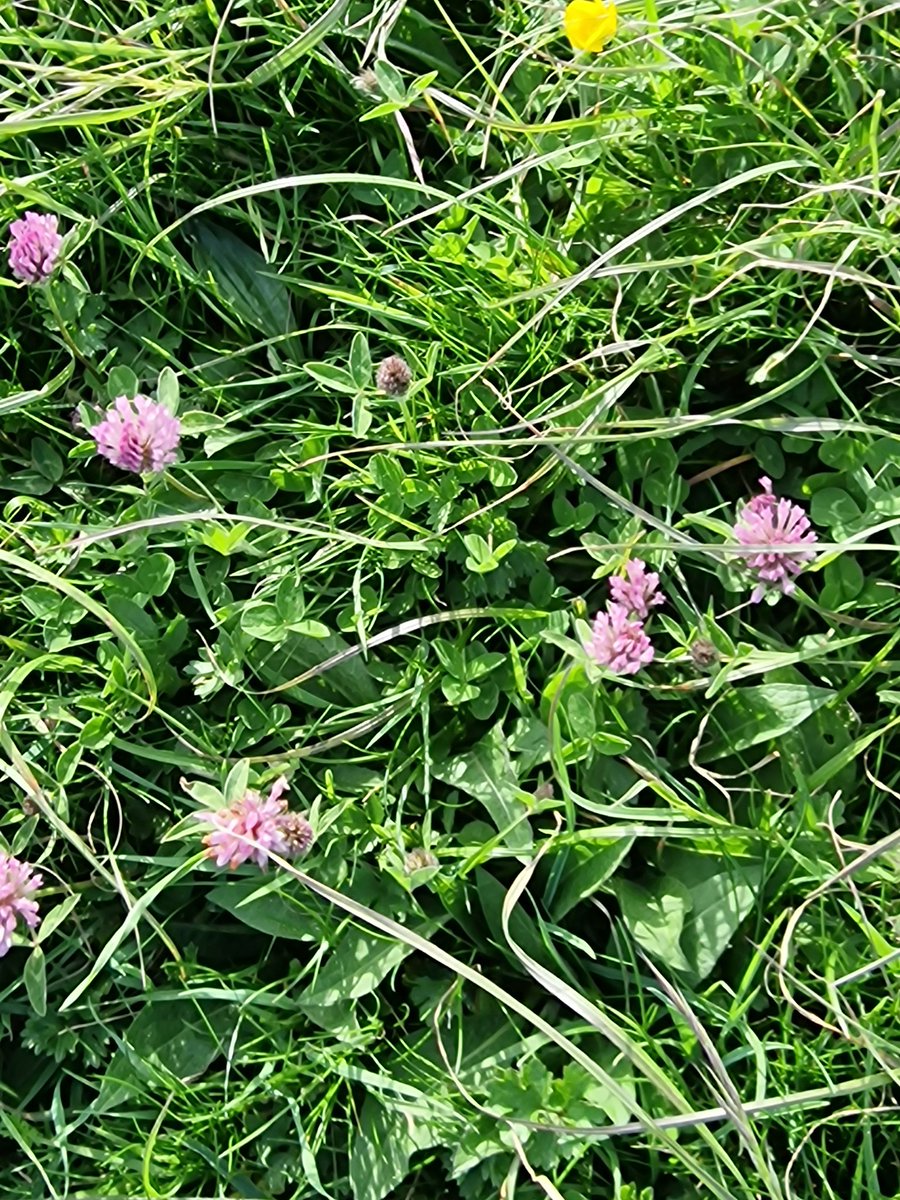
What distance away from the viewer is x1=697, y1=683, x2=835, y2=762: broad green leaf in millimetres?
1127

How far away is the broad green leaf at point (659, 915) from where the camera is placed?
107 cm

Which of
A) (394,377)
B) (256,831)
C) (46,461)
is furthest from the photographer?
(46,461)

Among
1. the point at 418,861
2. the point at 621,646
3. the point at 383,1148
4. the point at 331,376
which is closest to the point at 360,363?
the point at 331,376

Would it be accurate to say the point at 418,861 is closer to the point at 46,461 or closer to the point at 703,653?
the point at 703,653

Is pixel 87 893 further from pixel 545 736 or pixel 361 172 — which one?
pixel 361 172

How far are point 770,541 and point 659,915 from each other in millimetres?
385

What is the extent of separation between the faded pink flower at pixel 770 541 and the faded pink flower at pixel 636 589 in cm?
10

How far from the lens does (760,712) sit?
114 centimetres

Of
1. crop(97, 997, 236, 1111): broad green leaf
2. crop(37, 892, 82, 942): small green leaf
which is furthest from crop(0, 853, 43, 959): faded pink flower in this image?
crop(97, 997, 236, 1111): broad green leaf

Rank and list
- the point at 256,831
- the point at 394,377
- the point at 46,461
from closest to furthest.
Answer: the point at 256,831 < the point at 394,377 < the point at 46,461

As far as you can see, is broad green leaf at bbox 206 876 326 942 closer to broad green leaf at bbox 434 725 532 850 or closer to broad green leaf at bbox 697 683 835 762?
broad green leaf at bbox 434 725 532 850

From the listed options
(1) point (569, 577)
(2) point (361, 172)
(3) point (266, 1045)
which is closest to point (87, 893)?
(3) point (266, 1045)

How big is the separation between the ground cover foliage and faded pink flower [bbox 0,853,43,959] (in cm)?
3

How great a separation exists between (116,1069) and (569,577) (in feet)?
2.32
